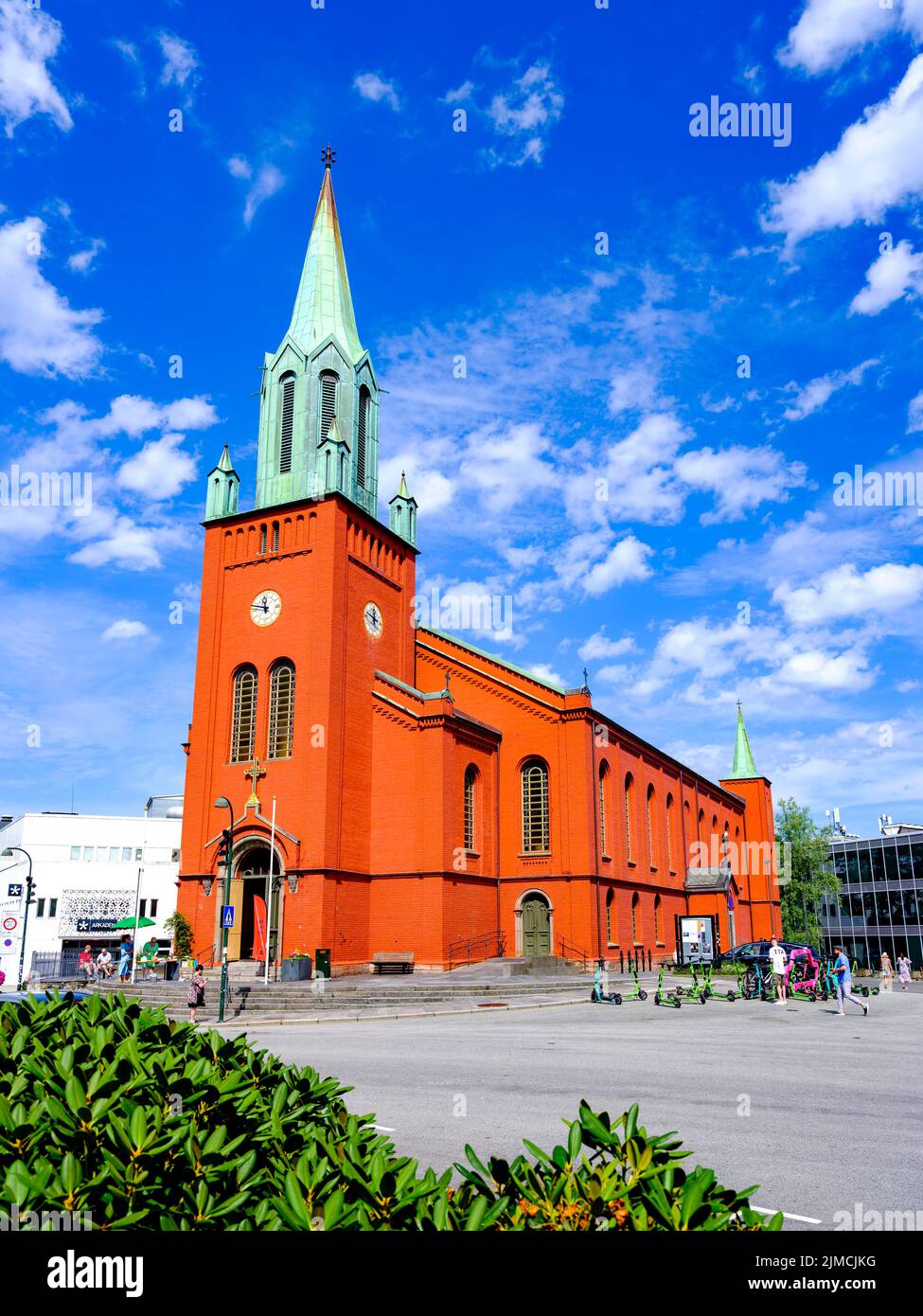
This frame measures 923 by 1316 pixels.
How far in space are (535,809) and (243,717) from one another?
1335 cm

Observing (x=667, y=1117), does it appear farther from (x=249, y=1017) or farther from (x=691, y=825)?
(x=691, y=825)

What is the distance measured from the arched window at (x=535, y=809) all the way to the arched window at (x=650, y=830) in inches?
411

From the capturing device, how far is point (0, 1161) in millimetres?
3980

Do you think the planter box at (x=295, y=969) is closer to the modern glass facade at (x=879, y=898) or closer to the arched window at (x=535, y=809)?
the arched window at (x=535, y=809)

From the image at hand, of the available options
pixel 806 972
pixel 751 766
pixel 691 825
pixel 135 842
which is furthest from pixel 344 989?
pixel 751 766

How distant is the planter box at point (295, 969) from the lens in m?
31.4

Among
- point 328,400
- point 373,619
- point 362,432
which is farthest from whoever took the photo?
Result: point 362,432

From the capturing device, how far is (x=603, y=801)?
4359cm

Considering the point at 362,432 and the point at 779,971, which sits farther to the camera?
the point at 362,432

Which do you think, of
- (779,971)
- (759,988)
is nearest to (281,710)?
(759,988)

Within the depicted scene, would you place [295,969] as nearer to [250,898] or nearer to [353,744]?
[250,898]

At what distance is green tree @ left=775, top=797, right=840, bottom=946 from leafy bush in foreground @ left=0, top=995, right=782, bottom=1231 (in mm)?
79959

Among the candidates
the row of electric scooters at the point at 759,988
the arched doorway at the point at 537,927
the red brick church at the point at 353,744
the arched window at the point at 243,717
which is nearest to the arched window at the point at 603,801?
the red brick church at the point at 353,744

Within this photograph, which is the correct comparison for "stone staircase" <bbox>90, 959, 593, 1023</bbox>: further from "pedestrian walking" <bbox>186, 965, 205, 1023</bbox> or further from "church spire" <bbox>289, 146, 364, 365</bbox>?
"church spire" <bbox>289, 146, 364, 365</bbox>
